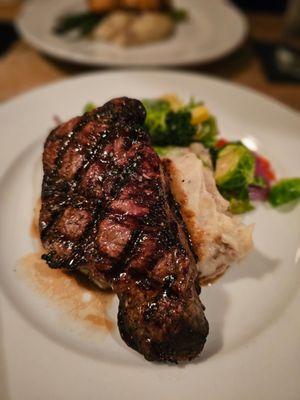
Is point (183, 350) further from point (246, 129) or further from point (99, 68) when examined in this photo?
point (99, 68)

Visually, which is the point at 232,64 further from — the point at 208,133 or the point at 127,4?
the point at 208,133

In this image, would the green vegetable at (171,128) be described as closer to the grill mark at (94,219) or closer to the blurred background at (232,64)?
the grill mark at (94,219)

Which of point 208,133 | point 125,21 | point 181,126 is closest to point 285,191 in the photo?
point 208,133

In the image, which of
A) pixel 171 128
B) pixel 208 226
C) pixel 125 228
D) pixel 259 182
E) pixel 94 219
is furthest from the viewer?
pixel 171 128

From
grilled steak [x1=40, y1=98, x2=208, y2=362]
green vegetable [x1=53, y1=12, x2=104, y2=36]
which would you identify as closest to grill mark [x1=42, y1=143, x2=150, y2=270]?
grilled steak [x1=40, y1=98, x2=208, y2=362]

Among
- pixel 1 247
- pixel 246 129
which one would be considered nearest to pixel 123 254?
pixel 1 247

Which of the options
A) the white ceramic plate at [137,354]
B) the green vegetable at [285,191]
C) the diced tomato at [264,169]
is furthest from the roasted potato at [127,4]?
the green vegetable at [285,191]
